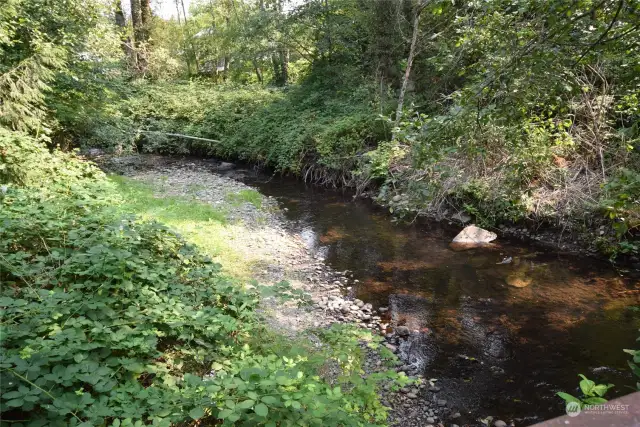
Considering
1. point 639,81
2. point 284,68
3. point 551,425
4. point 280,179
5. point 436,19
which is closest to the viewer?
point 551,425

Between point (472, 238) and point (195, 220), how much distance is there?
7.54m

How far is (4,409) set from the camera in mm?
2072

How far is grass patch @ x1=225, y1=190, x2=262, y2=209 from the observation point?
12820 millimetres

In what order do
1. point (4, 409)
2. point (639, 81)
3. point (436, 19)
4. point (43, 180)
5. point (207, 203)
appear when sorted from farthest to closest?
point (436, 19), point (207, 203), point (43, 180), point (639, 81), point (4, 409)

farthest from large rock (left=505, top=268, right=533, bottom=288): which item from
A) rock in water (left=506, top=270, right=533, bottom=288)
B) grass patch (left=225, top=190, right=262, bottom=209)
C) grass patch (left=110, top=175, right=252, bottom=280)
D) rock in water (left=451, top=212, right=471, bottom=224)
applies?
grass patch (left=225, top=190, right=262, bottom=209)

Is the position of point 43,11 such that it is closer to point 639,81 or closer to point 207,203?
point 207,203

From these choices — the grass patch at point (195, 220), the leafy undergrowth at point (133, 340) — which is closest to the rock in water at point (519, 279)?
the leafy undergrowth at point (133, 340)

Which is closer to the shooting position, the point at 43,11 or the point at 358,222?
the point at 43,11

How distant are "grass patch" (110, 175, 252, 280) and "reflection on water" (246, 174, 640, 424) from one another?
7.32ft

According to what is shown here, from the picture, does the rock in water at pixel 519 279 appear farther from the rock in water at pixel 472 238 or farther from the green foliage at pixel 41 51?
the green foliage at pixel 41 51

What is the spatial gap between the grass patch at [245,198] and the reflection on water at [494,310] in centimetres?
274

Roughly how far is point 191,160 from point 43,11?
11.2m

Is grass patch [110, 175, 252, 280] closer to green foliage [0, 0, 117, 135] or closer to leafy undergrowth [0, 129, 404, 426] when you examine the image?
leafy undergrowth [0, 129, 404, 426]

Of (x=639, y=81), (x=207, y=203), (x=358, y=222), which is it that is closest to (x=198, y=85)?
(x=207, y=203)
